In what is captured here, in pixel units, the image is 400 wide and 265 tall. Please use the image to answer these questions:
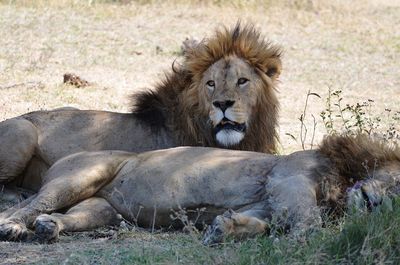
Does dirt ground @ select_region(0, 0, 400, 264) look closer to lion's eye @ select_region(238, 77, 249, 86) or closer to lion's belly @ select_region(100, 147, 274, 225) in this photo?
lion's eye @ select_region(238, 77, 249, 86)

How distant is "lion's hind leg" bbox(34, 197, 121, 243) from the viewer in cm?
507

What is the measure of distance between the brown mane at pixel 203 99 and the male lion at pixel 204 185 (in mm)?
889

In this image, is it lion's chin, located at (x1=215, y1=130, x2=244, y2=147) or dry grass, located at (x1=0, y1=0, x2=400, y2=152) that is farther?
dry grass, located at (x1=0, y1=0, x2=400, y2=152)

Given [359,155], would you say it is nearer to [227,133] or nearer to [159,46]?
[227,133]

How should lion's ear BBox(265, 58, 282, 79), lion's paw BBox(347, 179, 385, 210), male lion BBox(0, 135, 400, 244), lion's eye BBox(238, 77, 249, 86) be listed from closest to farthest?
lion's paw BBox(347, 179, 385, 210)
male lion BBox(0, 135, 400, 244)
lion's eye BBox(238, 77, 249, 86)
lion's ear BBox(265, 58, 282, 79)

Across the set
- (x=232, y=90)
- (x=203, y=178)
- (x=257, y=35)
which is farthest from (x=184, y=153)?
(x=257, y=35)

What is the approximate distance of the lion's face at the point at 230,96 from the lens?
6414mm

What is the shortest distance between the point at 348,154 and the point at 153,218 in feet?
3.83

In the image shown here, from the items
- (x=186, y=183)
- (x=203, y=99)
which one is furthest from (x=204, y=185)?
(x=203, y=99)

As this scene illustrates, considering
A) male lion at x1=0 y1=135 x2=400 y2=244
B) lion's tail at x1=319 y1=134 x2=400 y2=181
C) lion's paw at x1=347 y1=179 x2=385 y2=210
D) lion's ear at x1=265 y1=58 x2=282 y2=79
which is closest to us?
lion's paw at x1=347 y1=179 x2=385 y2=210

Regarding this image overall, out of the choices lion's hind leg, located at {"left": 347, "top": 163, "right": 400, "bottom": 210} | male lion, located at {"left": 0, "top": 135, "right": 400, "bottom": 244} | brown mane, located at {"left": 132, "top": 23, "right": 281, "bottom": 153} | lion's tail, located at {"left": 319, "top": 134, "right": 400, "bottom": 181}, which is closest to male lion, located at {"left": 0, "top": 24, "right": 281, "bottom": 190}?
brown mane, located at {"left": 132, "top": 23, "right": 281, "bottom": 153}

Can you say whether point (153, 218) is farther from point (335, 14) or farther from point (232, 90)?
point (335, 14)

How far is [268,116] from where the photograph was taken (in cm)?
681

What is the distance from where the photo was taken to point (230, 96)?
21.1 feet
